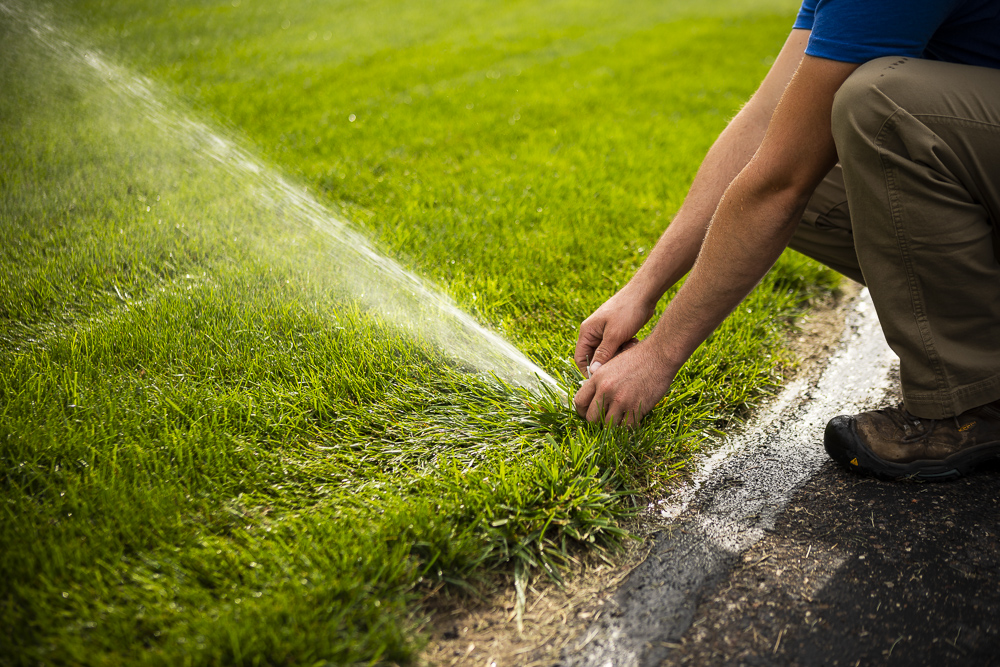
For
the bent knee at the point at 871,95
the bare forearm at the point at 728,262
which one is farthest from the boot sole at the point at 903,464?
the bent knee at the point at 871,95

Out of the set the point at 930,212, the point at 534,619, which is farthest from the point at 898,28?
the point at 534,619

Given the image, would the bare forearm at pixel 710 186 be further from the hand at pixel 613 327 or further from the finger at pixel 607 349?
the finger at pixel 607 349

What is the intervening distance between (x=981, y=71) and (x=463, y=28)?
8565 mm

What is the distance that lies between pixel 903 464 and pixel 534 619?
43.4 inches

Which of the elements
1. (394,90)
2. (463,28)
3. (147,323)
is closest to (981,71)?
(147,323)

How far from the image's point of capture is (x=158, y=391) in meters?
1.96

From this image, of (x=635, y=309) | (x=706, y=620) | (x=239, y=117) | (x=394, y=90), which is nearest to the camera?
(x=706, y=620)

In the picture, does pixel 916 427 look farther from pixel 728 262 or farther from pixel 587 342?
pixel 587 342

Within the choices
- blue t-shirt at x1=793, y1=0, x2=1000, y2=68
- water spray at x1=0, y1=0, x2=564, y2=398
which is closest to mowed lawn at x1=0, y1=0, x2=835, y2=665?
water spray at x1=0, y1=0, x2=564, y2=398

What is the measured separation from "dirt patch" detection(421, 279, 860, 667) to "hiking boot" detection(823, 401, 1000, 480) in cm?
66

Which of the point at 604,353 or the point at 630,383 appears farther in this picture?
the point at 604,353

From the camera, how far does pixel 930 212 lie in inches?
60.8

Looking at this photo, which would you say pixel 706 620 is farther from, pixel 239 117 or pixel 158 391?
pixel 239 117

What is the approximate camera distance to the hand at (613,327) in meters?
1.88
